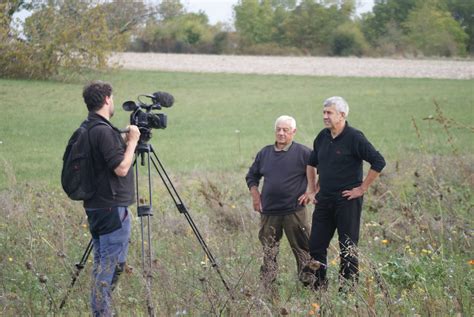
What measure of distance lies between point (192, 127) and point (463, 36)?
4747 centimetres

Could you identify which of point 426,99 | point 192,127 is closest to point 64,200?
point 192,127

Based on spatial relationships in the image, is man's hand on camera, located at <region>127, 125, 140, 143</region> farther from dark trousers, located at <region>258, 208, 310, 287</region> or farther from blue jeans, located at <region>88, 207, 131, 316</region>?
dark trousers, located at <region>258, 208, 310, 287</region>

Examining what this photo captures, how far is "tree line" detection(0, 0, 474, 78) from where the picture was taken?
1194 inches

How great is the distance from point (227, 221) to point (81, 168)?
4034mm

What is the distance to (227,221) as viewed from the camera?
9.55m

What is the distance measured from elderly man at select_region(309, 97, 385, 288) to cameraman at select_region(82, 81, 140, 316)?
1803mm

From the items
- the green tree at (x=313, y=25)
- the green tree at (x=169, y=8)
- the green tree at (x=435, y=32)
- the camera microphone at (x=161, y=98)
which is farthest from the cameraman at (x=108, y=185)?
the green tree at (x=313, y=25)

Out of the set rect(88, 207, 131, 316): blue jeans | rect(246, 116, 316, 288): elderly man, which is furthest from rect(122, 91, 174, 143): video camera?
rect(246, 116, 316, 288): elderly man

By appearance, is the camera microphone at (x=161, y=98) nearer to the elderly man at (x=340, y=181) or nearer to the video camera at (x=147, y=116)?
the video camera at (x=147, y=116)

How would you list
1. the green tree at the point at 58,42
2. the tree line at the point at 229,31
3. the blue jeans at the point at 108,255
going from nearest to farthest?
the blue jeans at the point at 108,255 → the green tree at the point at 58,42 → the tree line at the point at 229,31

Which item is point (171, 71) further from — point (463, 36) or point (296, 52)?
point (463, 36)

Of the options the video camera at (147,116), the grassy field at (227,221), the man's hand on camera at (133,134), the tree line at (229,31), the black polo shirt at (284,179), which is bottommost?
the grassy field at (227,221)

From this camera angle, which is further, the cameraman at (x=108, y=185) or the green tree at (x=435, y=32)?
the green tree at (x=435, y=32)

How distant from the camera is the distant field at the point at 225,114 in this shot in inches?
620
